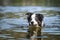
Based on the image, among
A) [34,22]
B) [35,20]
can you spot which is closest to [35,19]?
[35,20]

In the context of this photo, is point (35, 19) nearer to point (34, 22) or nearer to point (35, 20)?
point (35, 20)

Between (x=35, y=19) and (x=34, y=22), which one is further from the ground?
(x=35, y=19)

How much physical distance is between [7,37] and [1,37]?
206 mm

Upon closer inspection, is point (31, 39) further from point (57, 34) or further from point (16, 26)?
point (16, 26)

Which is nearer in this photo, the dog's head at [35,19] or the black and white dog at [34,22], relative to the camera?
the black and white dog at [34,22]

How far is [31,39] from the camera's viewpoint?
9047 mm

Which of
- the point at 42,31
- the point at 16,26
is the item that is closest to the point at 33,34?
the point at 42,31

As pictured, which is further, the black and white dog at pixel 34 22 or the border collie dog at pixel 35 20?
the border collie dog at pixel 35 20

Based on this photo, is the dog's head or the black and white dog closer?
the black and white dog

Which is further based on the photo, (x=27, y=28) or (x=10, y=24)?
(x=10, y=24)

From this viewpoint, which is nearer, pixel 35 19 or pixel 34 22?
pixel 34 22

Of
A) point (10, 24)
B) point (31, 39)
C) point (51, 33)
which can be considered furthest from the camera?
point (10, 24)

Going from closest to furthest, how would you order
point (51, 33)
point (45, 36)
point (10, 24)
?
point (45, 36)
point (51, 33)
point (10, 24)

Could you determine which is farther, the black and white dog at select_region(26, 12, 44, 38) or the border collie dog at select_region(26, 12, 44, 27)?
the border collie dog at select_region(26, 12, 44, 27)
